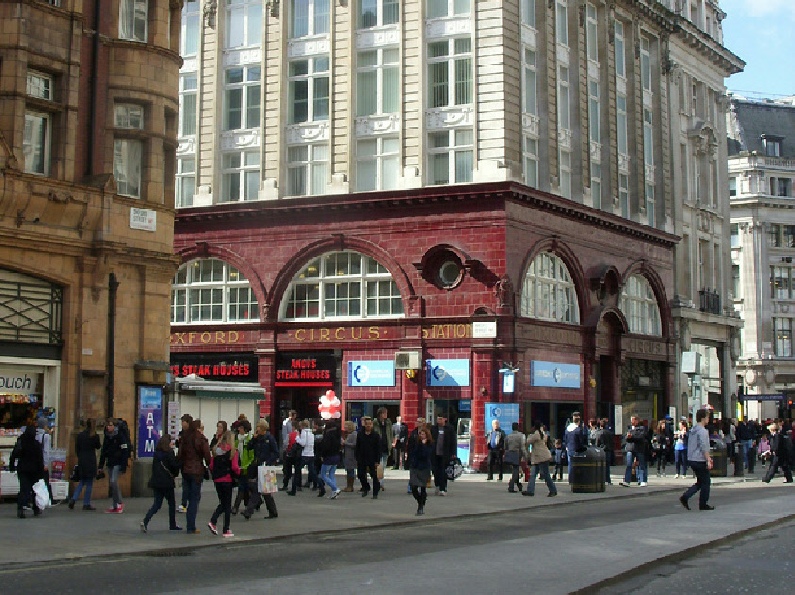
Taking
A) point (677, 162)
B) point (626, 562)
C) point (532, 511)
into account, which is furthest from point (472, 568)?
point (677, 162)

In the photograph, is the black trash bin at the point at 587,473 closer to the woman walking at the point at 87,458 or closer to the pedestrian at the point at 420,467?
the pedestrian at the point at 420,467

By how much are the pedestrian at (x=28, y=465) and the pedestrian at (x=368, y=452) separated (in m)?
8.41

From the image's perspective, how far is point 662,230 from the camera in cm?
5450

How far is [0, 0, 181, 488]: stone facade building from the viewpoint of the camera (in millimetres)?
25328

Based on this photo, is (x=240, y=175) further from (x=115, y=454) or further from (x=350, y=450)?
(x=115, y=454)

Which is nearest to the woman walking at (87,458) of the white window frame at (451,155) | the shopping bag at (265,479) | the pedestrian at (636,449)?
the shopping bag at (265,479)

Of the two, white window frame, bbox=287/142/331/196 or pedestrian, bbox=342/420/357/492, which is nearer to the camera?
pedestrian, bbox=342/420/357/492

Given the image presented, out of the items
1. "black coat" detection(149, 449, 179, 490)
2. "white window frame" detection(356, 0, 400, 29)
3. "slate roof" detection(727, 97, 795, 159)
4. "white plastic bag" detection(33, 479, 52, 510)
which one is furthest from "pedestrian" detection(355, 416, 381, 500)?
"slate roof" detection(727, 97, 795, 159)

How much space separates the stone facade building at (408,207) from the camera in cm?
4262

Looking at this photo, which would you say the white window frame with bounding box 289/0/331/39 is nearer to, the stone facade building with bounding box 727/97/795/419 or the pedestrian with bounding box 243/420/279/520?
the pedestrian with bounding box 243/420/279/520

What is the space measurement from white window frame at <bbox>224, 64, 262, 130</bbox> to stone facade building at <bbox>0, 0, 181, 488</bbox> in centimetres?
1834

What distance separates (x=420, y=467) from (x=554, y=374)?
20.8 metres

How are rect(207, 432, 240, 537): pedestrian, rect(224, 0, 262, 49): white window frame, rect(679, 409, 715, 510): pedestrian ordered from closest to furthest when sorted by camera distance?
rect(207, 432, 240, 537): pedestrian < rect(679, 409, 715, 510): pedestrian < rect(224, 0, 262, 49): white window frame

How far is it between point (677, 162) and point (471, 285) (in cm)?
1954
